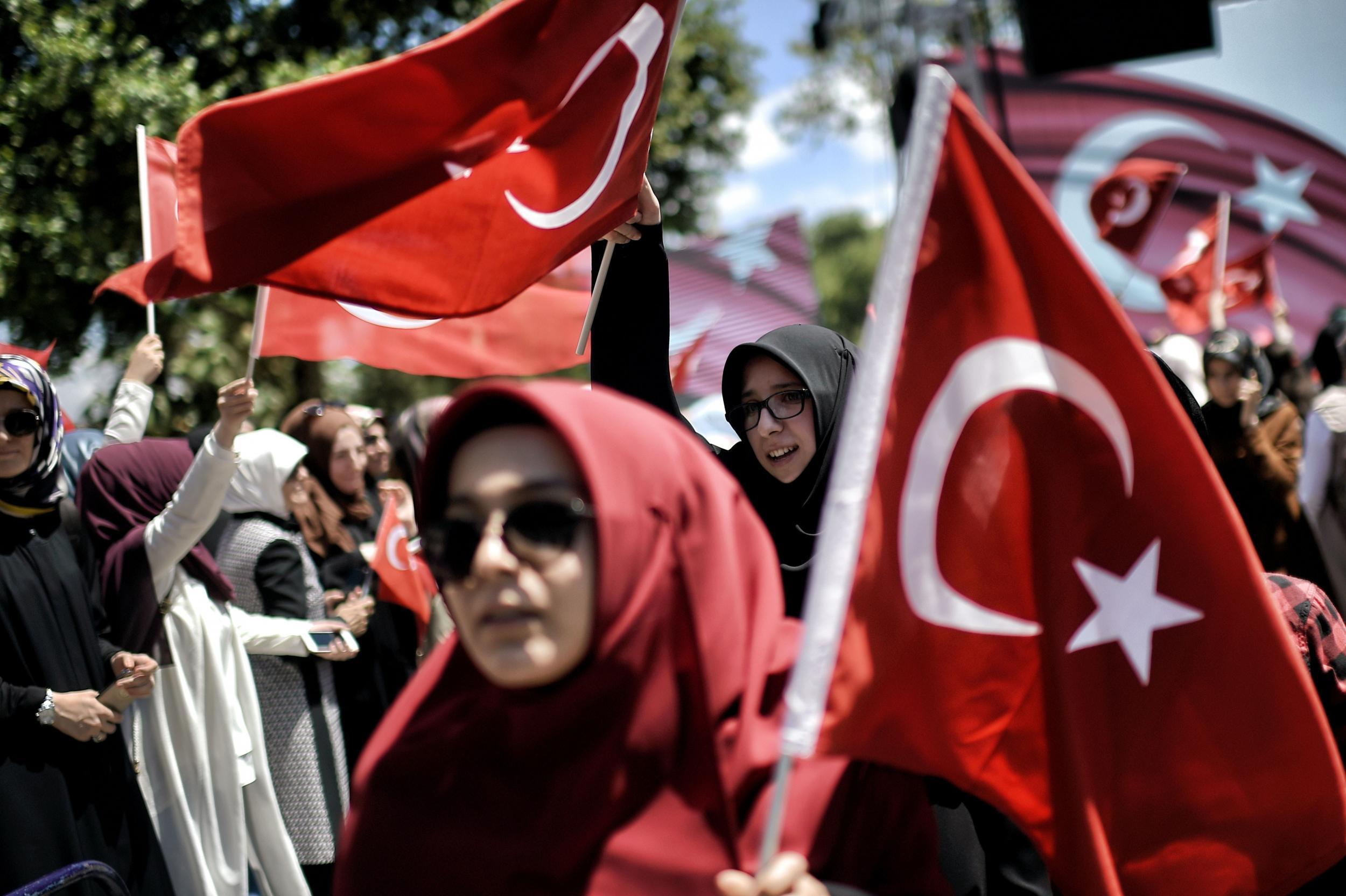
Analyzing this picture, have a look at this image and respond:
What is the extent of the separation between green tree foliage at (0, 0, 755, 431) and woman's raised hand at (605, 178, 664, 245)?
245 inches

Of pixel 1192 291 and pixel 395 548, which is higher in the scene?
pixel 1192 291

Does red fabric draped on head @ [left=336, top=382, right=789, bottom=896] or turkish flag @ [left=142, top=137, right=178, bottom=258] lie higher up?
turkish flag @ [left=142, top=137, right=178, bottom=258]

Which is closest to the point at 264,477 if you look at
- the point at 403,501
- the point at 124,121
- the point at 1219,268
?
the point at 403,501

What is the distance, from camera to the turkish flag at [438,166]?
257 cm

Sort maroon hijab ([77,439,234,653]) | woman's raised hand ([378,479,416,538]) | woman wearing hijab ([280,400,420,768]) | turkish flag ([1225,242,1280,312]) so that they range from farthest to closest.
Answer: turkish flag ([1225,242,1280,312]) < woman's raised hand ([378,479,416,538]) < woman wearing hijab ([280,400,420,768]) < maroon hijab ([77,439,234,653])

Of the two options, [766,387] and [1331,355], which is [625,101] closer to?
[766,387]

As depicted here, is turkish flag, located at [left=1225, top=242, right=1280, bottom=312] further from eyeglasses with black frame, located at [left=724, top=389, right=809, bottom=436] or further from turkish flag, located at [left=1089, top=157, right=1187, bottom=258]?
eyeglasses with black frame, located at [left=724, top=389, right=809, bottom=436]

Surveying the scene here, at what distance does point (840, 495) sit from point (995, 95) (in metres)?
16.3

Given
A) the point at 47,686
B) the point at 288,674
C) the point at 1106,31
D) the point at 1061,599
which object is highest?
the point at 1106,31

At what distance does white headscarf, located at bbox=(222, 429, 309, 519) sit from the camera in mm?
4617

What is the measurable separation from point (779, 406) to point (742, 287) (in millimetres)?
7518

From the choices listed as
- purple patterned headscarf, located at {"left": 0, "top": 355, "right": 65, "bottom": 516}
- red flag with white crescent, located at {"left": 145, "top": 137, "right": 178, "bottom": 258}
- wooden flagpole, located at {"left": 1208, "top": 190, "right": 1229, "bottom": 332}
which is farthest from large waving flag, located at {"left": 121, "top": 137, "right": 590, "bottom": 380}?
wooden flagpole, located at {"left": 1208, "top": 190, "right": 1229, "bottom": 332}

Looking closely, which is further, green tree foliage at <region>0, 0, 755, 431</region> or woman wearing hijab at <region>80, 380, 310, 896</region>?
green tree foliage at <region>0, 0, 755, 431</region>

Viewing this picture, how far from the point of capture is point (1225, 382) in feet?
17.0
